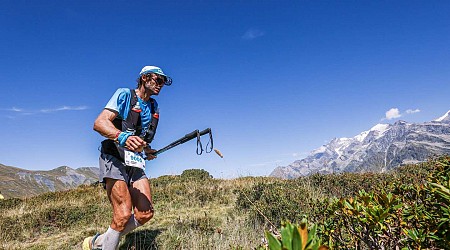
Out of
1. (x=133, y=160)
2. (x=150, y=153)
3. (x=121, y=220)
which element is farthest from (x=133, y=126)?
(x=121, y=220)

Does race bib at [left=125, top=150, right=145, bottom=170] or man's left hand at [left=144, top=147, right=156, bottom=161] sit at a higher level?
man's left hand at [left=144, top=147, right=156, bottom=161]

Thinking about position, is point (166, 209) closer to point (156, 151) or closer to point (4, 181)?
point (156, 151)

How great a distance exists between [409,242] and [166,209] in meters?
6.34

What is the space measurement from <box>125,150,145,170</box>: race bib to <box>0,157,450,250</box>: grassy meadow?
1334 millimetres

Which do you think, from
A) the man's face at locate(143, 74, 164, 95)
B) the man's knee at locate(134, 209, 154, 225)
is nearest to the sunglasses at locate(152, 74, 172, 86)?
the man's face at locate(143, 74, 164, 95)

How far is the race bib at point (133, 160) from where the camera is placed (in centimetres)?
348

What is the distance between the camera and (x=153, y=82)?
13.2 ft

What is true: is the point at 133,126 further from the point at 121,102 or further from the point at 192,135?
the point at 192,135

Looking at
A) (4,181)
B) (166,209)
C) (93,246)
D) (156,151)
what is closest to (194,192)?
(166,209)

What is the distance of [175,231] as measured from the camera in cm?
518

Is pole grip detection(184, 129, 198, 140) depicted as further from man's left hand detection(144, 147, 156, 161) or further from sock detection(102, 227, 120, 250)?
sock detection(102, 227, 120, 250)

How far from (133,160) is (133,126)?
1.71ft

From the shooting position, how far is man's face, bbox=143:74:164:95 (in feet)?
13.2

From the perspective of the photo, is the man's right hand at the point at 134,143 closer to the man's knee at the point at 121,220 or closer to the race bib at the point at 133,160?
the race bib at the point at 133,160
